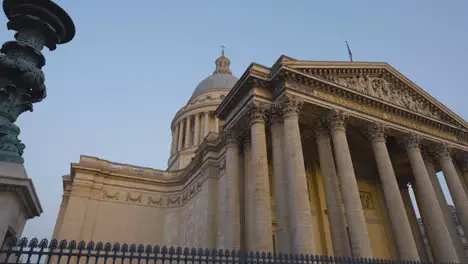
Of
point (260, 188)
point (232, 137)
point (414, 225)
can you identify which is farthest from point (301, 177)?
point (414, 225)

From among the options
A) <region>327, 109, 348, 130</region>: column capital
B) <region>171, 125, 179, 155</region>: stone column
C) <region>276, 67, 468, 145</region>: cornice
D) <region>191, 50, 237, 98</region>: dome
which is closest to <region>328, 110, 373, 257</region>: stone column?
<region>327, 109, 348, 130</region>: column capital

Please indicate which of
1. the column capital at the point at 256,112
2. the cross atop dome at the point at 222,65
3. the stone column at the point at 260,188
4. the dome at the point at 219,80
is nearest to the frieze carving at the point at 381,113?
the column capital at the point at 256,112

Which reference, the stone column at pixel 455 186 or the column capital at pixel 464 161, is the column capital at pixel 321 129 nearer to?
the stone column at pixel 455 186

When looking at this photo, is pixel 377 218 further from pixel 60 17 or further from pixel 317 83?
pixel 60 17

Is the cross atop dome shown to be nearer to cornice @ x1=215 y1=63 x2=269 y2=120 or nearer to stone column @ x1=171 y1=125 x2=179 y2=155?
stone column @ x1=171 y1=125 x2=179 y2=155

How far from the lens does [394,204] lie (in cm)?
1513

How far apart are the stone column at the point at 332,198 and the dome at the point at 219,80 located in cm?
3103

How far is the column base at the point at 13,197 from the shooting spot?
4.96 m

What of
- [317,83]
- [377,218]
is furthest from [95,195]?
[377,218]

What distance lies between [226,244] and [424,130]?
1421 cm

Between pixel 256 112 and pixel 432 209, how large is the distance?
10.6 meters

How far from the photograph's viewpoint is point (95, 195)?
24578mm

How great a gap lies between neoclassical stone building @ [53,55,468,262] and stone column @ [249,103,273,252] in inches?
1.8

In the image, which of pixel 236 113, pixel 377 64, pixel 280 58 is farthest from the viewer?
pixel 377 64
